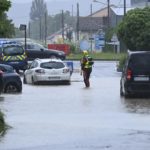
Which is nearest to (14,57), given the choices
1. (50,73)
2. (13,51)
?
(13,51)

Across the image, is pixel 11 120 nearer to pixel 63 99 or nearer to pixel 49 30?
pixel 63 99

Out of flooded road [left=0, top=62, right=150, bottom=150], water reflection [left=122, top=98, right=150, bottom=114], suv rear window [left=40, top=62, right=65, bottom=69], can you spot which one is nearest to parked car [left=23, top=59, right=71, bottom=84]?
suv rear window [left=40, top=62, right=65, bottom=69]

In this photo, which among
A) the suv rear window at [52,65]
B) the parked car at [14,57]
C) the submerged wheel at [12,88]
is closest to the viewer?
the submerged wheel at [12,88]

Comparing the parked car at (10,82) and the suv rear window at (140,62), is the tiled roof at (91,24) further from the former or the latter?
the suv rear window at (140,62)

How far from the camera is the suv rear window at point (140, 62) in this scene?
1045 inches

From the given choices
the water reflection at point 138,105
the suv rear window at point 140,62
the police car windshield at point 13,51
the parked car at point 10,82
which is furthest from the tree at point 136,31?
the water reflection at point 138,105

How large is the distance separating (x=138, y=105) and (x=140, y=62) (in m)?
3.64

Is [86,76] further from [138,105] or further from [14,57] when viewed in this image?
[14,57]

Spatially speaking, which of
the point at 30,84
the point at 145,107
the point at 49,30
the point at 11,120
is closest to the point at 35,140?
the point at 11,120

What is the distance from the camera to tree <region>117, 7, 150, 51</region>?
56.6 metres

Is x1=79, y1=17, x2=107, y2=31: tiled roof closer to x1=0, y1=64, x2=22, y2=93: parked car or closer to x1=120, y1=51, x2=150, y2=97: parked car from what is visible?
x1=0, y1=64, x2=22, y2=93: parked car

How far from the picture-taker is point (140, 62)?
2662cm

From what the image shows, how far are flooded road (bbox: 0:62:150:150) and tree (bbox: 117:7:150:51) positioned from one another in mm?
27753

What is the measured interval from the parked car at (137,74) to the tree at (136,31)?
97.9 feet
